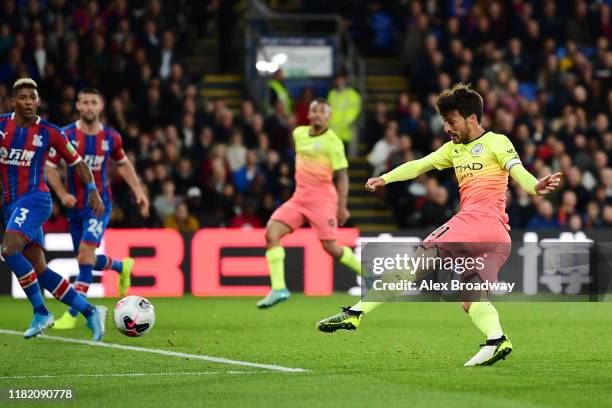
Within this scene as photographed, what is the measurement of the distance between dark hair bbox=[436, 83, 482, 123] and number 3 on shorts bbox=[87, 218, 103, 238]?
16.9 feet

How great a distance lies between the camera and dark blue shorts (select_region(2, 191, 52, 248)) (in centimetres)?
1152

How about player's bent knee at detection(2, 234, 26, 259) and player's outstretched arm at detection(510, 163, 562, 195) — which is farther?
player's bent knee at detection(2, 234, 26, 259)

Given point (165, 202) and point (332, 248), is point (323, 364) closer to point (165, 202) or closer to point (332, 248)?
point (332, 248)

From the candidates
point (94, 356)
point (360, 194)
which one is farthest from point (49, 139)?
point (360, 194)

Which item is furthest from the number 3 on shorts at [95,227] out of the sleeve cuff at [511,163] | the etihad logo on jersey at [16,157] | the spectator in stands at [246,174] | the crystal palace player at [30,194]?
the spectator in stands at [246,174]

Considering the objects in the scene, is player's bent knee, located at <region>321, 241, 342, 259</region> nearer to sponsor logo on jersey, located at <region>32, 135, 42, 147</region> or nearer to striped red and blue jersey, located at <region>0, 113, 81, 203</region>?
striped red and blue jersey, located at <region>0, 113, 81, 203</region>

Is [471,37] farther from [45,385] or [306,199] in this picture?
[45,385]

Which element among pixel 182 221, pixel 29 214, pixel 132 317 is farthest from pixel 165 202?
pixel 132 317

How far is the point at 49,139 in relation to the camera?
1170cm

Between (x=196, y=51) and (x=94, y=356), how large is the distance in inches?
577

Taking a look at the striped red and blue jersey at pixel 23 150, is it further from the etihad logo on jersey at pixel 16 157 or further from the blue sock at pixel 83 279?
the blue sock at pixel 83 279

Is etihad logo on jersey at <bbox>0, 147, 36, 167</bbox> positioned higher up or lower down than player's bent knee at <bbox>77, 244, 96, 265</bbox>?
higher up

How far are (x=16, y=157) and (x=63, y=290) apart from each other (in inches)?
49.0

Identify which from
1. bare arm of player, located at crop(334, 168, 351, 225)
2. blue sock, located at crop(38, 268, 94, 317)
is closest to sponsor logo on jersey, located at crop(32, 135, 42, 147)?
blue sock, located at crop(38, 268, 94, 317)
